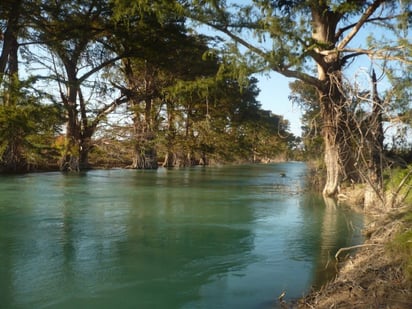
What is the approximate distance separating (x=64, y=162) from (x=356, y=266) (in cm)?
2262

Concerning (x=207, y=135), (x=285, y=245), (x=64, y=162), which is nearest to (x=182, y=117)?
(x=207, y=135)

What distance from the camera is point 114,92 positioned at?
26.2 m

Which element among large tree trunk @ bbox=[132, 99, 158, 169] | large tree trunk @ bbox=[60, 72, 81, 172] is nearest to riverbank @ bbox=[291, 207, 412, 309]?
large tree trunk @ bbox=[60, 72, 81, 172]

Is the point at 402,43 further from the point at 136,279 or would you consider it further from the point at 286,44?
the point at 136,279

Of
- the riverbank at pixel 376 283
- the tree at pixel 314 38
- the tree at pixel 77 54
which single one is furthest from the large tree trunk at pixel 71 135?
the riverbank at pixel 376 283

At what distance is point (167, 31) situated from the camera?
20.9 m

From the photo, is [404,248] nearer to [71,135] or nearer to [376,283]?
[376,283]

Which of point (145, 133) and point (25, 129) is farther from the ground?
point (145, 133)

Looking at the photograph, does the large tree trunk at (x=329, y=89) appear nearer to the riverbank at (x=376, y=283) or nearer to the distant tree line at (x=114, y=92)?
the distant tree line at (x=114, y=92)

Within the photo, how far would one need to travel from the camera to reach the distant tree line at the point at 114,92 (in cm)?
1880

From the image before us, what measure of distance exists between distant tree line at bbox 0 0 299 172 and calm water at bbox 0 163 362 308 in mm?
5153

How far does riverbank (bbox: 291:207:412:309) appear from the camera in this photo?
356 centimetres

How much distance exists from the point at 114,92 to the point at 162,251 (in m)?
21.2

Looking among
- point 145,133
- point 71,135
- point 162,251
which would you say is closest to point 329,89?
point 162,251
